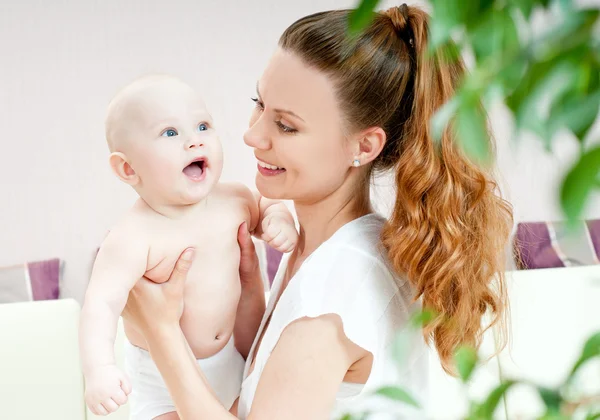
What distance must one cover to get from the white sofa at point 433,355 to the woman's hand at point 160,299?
4.55 ft

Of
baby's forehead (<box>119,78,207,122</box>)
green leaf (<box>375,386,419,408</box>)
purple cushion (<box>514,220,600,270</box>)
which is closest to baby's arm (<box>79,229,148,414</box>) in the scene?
baby's forehead (<box>119,78,207,122</box>)

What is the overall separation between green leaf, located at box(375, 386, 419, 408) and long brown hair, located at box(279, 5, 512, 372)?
42.1 inches

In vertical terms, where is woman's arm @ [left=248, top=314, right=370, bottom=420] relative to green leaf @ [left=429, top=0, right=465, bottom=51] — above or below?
below

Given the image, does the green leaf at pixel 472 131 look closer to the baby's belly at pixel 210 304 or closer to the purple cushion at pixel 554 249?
the baby's belly at pixel 210 304

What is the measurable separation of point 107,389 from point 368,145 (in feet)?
2.13

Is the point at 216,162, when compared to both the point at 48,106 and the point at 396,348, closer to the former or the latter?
the point at 396,348

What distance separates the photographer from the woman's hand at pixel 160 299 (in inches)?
59.6

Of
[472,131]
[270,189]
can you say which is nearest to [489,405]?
[472,131]

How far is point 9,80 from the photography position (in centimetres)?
420

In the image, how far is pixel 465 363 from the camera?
358mm

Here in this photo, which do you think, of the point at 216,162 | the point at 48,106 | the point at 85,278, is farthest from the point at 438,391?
the point at 48,106

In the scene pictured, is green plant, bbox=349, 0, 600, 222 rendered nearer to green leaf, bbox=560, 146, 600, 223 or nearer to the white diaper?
green leaf, bbox=560, 146, 600, 223

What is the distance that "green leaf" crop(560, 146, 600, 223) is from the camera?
254mm

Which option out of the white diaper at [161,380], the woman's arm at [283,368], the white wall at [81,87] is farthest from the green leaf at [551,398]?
the white wall at [81,87]
